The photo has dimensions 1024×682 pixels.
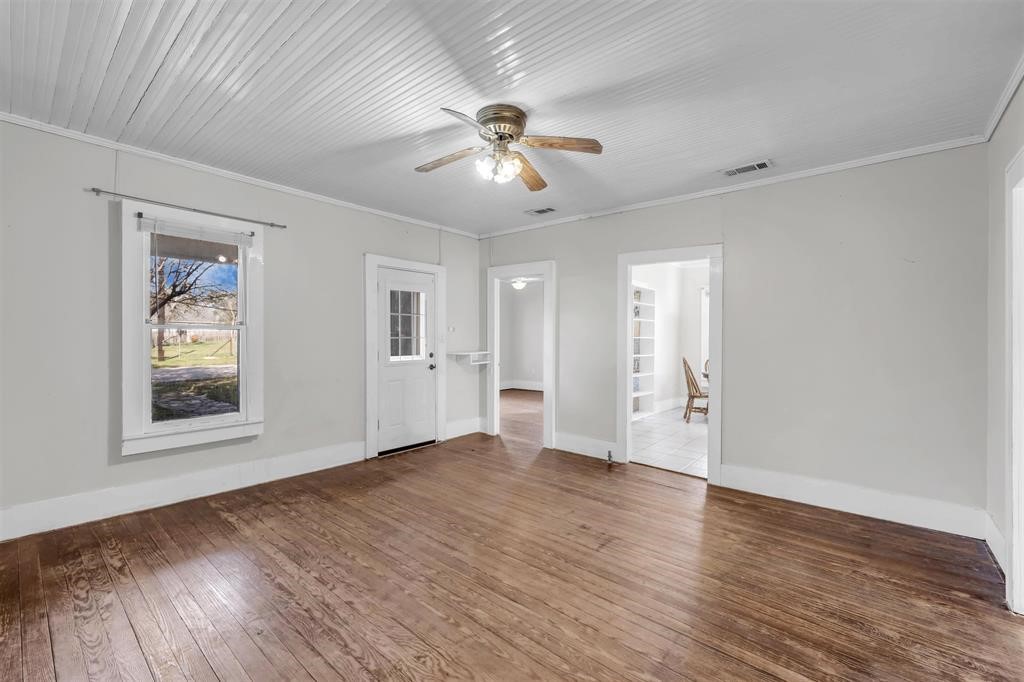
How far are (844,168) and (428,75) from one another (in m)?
3.32

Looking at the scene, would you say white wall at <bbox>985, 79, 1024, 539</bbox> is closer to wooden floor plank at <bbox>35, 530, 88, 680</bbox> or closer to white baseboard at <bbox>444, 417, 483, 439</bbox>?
wooden floor plank at <bbox>35, 530, 88, 680</bbox>

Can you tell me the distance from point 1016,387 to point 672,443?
3.52 m

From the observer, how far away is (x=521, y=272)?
5.60m

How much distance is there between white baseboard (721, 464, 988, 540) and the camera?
3.01 meters

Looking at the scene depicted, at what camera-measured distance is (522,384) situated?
1119 centimetres

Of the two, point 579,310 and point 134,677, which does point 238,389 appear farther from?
point 579,310

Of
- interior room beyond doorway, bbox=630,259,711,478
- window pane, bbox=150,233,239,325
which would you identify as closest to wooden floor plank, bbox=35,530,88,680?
window pane, bbox=150,233,239,325

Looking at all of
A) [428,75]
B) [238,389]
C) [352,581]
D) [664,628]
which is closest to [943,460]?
[664,628]

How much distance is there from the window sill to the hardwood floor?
499mm

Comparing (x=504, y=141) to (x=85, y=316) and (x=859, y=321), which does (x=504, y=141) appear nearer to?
(x=859, y=321)

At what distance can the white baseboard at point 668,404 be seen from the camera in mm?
7633

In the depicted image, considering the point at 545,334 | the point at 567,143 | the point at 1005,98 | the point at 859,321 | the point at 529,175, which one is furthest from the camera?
the point at 545,334

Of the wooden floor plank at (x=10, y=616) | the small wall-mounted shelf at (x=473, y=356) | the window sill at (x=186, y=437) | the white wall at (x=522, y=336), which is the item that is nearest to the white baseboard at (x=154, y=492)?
the wooden floor plank at (x=10, y=616)

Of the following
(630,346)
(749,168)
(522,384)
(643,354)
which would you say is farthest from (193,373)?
(522,384)
